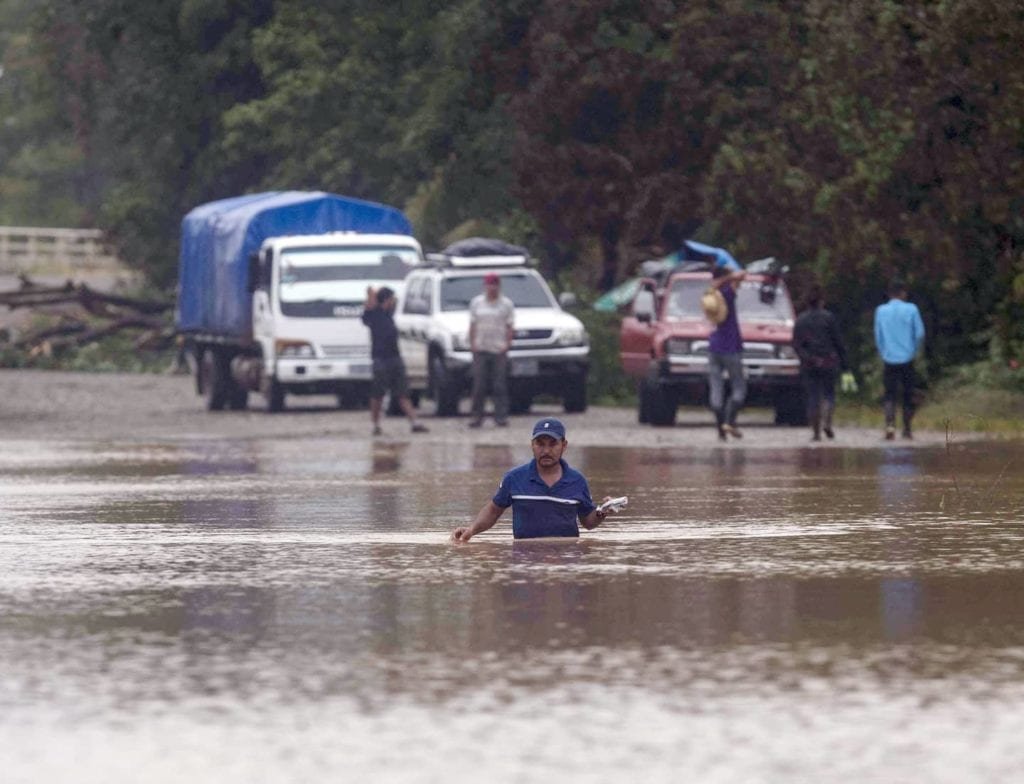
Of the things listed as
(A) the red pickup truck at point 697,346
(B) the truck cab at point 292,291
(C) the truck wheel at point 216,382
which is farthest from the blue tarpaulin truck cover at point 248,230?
(A) the red pickup truck at point 697,346

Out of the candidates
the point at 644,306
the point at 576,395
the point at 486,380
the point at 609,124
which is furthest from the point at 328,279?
the point at 609,124

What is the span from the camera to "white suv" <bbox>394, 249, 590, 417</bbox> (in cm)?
3441

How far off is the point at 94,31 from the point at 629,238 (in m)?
21.5

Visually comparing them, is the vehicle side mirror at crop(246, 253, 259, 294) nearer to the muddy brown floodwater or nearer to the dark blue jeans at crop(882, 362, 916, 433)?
the dark blue jeans at crop(882, 362, 916, 433)

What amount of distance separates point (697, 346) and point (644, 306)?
4.09 ft

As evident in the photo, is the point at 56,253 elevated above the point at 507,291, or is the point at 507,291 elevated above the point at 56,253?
the point at 56,253

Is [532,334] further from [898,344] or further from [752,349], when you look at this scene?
[898,344]

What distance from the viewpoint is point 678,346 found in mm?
32438

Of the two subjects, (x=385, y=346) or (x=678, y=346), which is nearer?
(x=385, y=346)

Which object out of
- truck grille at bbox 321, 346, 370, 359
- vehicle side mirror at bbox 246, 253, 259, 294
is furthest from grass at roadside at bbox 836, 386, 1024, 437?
vehicle side mirror at bbox 246, 253, 259, 294

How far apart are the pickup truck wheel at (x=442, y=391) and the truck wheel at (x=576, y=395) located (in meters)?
1.43

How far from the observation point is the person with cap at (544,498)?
13.7m

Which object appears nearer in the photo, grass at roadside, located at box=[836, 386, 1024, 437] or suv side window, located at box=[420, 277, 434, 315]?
grass at roadside, located at box=[836, 386, 1024, 437]

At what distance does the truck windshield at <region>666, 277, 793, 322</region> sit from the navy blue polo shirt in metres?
18.9
